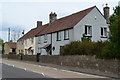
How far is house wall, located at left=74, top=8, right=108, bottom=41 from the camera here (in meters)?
35.9

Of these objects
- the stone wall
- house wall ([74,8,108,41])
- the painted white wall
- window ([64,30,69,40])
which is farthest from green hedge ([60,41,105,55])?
window ([64,30,69,40])

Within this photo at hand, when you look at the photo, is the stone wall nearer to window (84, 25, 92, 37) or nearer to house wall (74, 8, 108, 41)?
house wall (74, 8, 108, 41)

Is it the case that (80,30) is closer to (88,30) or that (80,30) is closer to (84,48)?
(88,30)

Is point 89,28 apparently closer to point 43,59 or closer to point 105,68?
point 43,59

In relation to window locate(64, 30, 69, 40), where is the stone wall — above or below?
below

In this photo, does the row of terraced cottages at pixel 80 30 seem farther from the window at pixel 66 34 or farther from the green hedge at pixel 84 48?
the green hedge at pixel 84 48

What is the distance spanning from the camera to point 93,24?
123ft

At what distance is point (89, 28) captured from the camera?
37.6 meters

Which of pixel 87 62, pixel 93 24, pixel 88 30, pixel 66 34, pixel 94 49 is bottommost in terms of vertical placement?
pixel 87 62

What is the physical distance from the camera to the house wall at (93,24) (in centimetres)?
3594

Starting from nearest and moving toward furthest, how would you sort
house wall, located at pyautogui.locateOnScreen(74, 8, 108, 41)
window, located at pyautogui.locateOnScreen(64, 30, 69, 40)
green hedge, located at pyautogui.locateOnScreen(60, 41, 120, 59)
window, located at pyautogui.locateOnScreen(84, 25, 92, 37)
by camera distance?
green hedge, located at pyautogui.locateOnScreen(60, 41, 120, 59)
house wall, located at pyautogui.locateOnScreen(74, 8, 108, 41)
window, located at pyautogui.locateOnScreen(84, 25, 92, 37)
window, located at pyautogui.locateOnScreen(64, 30, 69, 40)

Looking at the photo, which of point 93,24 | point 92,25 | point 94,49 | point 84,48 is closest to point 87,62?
point 94,49

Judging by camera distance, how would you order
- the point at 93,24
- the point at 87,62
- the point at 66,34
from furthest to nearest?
1. the point at 93,24
2. the point at 66,34
3. the point at 87,62

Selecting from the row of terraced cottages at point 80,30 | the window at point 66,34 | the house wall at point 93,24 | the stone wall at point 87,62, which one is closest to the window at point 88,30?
the row of terraced cottages at point 80,30
